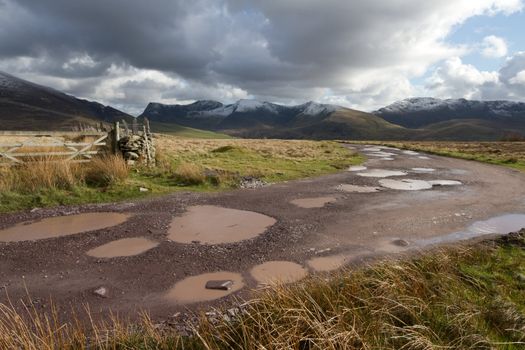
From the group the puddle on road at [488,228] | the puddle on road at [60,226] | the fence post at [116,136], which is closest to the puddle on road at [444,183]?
the puddle on road at [488,228]

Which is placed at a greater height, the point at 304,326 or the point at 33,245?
the point at 304,326

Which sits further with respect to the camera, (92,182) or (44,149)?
(44,149)

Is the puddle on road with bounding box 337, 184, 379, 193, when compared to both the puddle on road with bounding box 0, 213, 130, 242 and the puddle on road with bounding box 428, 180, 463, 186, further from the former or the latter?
the puddle on road with bounding box 0, 213, 130, 242

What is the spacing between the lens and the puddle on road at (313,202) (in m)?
12.1

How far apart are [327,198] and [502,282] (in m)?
8.00

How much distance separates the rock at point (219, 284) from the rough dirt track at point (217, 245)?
296mm

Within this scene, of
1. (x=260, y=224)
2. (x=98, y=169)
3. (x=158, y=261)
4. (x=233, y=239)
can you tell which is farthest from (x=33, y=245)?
(x=98, y=169)

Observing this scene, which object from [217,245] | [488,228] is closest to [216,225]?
[217,245]

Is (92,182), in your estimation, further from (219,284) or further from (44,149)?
(219,284)

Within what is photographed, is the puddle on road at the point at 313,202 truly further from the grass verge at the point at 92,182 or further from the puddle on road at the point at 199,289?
the puddle on road at the point at 199,289

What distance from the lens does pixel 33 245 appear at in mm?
7785

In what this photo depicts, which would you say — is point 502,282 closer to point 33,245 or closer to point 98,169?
point 33,245

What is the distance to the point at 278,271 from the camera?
6629mm

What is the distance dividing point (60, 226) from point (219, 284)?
5625 mm
